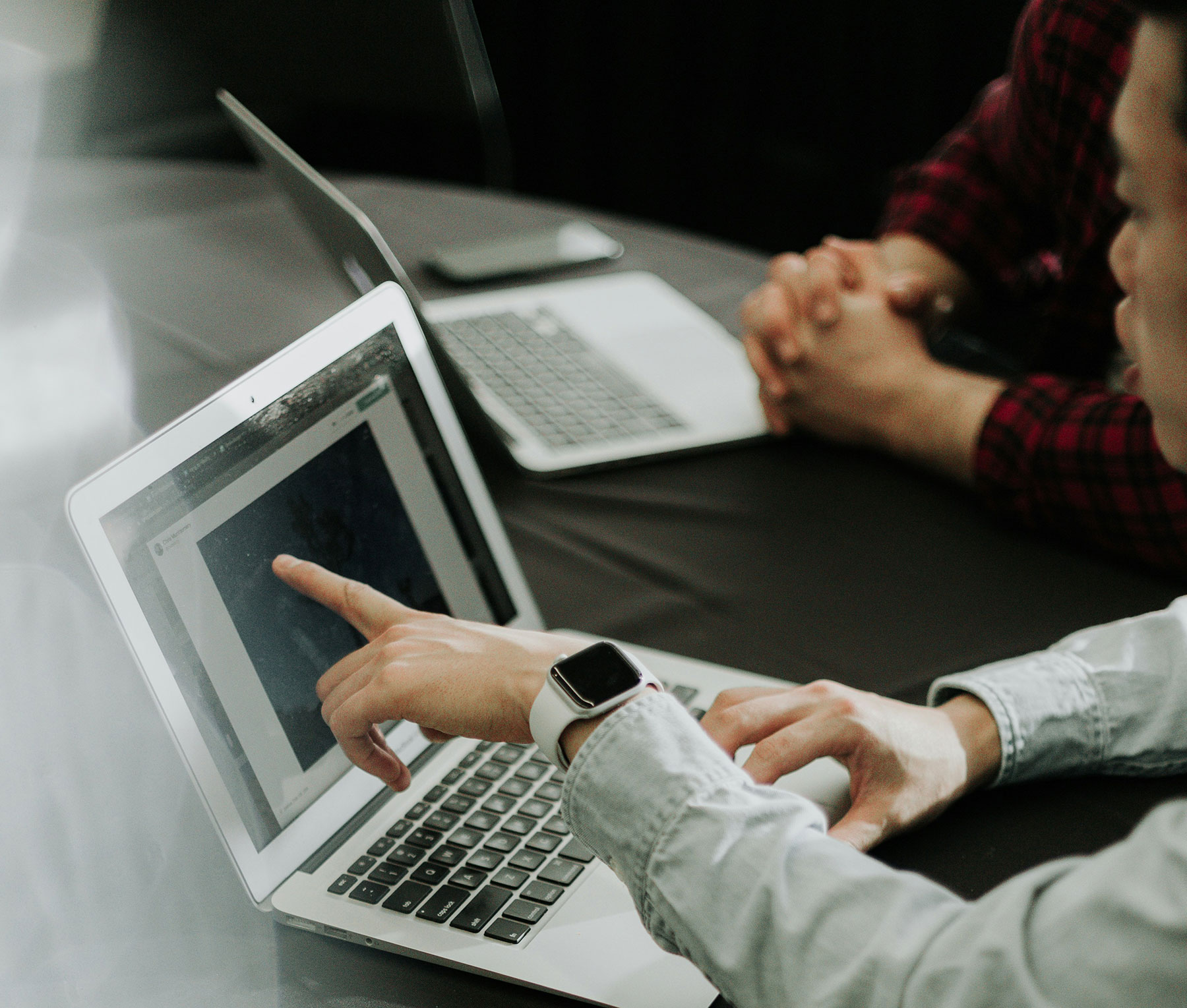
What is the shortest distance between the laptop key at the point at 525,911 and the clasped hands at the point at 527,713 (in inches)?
3.3

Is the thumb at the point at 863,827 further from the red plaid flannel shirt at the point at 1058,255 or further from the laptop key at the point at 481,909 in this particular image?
the red plaid flannel shirt at the point at 1058,255

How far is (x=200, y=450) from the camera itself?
61cm

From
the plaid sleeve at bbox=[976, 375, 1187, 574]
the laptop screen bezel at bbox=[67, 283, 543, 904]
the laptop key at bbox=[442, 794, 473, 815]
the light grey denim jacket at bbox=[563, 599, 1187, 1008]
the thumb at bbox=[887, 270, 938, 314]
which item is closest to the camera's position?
the light grey denim jacket at bbox=[563, 599, 1187, 1008]

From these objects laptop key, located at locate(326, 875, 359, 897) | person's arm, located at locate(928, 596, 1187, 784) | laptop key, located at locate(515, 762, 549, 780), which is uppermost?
laptop key, located at locate(326, 875, 359, 897)

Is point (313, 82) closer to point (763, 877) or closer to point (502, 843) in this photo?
point (502, 843)

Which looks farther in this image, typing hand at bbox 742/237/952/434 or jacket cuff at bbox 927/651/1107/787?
typing hand at bbox 742/237/952/434

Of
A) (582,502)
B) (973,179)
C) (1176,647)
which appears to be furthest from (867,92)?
(1176,647)

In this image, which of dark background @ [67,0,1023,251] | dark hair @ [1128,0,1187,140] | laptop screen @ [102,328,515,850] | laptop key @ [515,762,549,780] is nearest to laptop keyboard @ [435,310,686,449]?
laptop screen @ [102,328,515,850]

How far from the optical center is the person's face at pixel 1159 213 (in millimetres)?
479

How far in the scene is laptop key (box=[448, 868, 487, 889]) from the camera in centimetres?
60

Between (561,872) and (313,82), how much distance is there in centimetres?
184

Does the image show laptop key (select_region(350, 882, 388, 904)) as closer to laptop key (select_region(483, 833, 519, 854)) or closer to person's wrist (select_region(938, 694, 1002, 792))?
laptop key (select_region(483, 833, 519, 854))

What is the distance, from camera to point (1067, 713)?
70cm

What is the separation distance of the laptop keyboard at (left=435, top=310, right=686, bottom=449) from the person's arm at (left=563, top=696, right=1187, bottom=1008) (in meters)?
0.54
